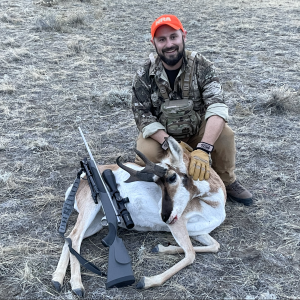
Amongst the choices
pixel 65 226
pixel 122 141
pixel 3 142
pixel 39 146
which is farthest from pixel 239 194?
pixel 3 142

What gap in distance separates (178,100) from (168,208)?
4.83ft

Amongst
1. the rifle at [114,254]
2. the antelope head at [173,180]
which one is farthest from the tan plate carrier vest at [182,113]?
the rifle at [114,254]

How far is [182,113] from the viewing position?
4234 mm

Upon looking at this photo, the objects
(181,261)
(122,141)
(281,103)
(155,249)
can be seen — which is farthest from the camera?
(281,103)

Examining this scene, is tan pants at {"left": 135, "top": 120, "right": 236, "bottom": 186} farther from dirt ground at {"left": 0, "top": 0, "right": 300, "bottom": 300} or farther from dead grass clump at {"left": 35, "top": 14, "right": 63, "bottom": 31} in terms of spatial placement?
dead grass clump at {"left": 35, "top": 14, "right": 63, "bottom": 31}

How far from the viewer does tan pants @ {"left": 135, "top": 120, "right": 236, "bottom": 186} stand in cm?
420

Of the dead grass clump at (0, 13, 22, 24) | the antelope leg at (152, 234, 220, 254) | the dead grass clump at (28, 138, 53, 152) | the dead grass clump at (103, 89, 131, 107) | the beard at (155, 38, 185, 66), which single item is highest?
the dead grass clump at (0, 13, 22, 24)

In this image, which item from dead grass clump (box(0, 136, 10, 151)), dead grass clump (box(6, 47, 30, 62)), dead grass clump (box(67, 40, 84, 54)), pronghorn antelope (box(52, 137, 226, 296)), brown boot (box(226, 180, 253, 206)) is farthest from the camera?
dead grass clump (box(67, 40, 84, 54))

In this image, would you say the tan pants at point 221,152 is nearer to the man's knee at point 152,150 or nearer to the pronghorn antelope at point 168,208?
the man's knee at point 152,150

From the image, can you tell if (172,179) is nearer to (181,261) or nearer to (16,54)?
(181,261)

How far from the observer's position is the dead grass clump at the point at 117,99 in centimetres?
716

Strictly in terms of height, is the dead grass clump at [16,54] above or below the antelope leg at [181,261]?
above

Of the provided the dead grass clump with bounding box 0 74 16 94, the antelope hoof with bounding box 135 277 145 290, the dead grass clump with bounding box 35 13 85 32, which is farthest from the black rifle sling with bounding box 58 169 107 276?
the dead grass clump with bounding box 35 13 85 32

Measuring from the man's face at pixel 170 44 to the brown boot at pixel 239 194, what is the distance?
169 cm
